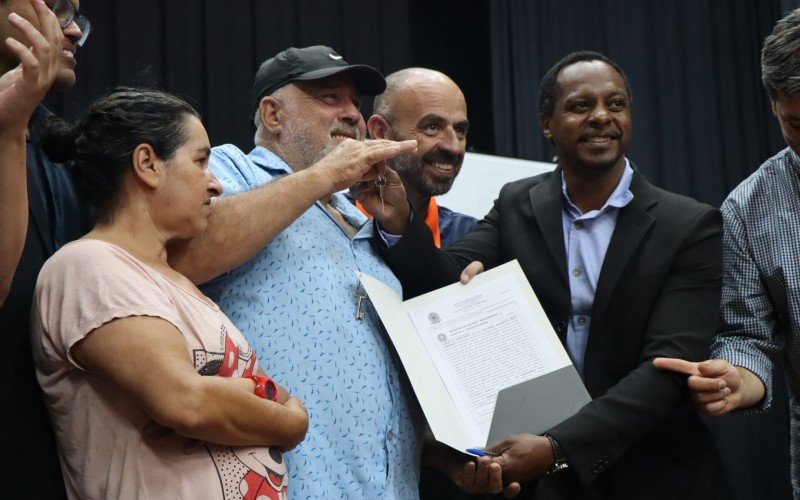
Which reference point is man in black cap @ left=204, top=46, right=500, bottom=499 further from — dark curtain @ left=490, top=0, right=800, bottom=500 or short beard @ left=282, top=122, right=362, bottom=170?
dark curtain @ left=490, top=0, right=800, bottom=500

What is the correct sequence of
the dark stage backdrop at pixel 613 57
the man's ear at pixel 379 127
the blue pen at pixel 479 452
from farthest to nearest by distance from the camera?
the dark stage backdrop at pixel 613 57, the man's ear at pixel 379 127, the blue pen at pixel 479 452

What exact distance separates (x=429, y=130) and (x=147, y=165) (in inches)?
64.7

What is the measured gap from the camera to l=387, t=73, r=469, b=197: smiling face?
3.28 metres

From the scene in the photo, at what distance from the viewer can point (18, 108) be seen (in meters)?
1.53

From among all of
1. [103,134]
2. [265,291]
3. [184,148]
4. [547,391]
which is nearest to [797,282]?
[547,391]

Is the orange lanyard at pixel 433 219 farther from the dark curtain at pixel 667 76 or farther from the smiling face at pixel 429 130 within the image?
the dark curtain at pixel 667 76

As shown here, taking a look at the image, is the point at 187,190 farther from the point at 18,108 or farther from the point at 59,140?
the point at 18,108

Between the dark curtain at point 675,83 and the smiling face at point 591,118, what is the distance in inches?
121

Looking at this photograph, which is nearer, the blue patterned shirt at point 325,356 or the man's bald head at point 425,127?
the blue patterned shirt at point 325,356

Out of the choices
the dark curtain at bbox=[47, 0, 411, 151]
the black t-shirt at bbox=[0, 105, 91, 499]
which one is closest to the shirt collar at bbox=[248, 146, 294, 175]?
the black t-shirt at bbox=[0, 105, 91, 499]

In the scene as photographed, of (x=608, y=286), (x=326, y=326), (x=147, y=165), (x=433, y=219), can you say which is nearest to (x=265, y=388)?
(x=326, y=326)

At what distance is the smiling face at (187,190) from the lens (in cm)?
184

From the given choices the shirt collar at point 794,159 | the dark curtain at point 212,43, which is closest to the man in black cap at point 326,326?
the shirt collar at point 794,159

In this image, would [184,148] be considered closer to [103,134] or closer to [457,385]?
[103,134]
